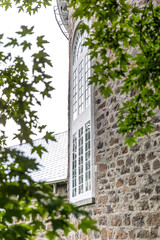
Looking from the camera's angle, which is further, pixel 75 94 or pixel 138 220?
pixel 75 94

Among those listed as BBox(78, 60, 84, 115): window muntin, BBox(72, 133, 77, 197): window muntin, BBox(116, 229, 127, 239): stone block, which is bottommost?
BBox(116, 229, 127, 239): stone block

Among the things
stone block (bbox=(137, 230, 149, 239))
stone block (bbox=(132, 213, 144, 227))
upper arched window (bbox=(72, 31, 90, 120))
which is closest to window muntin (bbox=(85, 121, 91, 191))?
upper arched window (bbox=(72, 31, 90, 120))

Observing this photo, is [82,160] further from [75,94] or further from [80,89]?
[75,94]

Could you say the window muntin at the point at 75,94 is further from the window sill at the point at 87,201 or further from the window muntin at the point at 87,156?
the window sill at the point at 87,201

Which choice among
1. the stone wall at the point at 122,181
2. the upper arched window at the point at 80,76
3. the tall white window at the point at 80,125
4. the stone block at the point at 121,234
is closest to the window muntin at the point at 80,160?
the tall white window at the point at 80,125

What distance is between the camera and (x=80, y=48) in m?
9.72

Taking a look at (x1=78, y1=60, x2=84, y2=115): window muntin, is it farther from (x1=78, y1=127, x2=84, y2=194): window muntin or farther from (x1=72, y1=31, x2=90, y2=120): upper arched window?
(x1=78, y1=127, x2=84, y2=194): window muntin

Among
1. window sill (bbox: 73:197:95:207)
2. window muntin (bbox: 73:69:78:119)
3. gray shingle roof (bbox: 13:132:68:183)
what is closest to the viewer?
window sill (bbox: 73:197:95:207)

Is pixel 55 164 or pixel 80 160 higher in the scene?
pixel 55 164

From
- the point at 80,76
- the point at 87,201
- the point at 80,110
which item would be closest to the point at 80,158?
the point at 80,110

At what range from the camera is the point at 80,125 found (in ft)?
28.5

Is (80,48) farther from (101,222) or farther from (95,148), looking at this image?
(101,222)

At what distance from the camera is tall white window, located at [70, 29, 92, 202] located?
7.97 m

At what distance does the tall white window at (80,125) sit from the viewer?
7.97 metres
